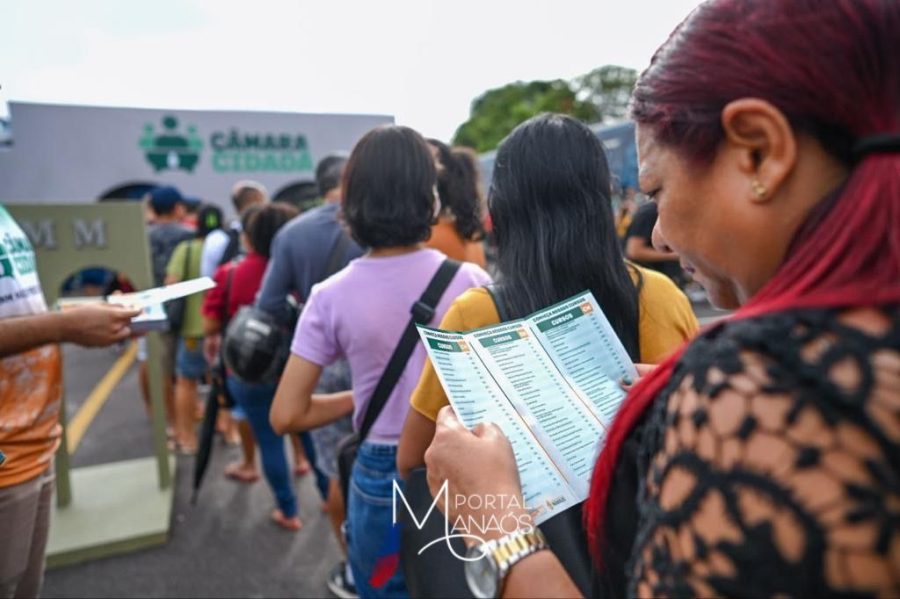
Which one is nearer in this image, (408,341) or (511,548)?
(511,548)

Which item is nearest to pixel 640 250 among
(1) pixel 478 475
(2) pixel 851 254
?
(1) pixel 478 475

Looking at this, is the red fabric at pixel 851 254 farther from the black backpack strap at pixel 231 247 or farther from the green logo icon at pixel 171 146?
the green logo icon at pixel 171 146

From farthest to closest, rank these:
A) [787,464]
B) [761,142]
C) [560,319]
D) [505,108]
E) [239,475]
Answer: [505,108] < [239,475] < [560,319] < [761,142] < [787,464]

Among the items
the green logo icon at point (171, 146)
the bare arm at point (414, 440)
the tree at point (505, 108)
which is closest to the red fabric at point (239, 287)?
the bare arm at point (414, 440)

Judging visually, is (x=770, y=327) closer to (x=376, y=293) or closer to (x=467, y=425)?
(x=467, y=425)

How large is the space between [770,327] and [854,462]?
0.42 feet

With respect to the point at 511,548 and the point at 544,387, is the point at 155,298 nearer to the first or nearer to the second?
the point at 544,387

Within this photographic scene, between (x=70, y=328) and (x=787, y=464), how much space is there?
1812mm

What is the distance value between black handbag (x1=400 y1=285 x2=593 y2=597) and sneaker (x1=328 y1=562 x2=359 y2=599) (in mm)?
1780

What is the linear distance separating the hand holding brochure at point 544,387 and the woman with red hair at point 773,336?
15 centimetres

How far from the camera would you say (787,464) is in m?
0.49

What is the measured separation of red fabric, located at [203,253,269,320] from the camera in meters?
3.37

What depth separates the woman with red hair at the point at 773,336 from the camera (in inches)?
18.9

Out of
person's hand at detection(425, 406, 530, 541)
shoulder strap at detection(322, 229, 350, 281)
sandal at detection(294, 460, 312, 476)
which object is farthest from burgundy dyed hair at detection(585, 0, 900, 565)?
sandal at detection(294, 460, 312, 476)
